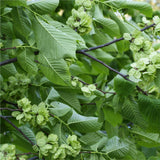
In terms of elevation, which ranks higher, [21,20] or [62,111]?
[21,20]

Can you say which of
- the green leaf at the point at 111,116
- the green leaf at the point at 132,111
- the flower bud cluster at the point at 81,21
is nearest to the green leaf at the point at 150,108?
the green leaf at the point at 132,111

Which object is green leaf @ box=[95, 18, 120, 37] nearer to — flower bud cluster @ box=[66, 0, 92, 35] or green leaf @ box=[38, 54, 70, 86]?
flower bud cluster @ box=[66, 0, 92, 35]

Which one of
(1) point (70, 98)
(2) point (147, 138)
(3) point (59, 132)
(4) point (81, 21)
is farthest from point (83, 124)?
(2) point (147, 138)

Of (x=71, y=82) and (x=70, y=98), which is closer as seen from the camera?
(x=71, y=82)

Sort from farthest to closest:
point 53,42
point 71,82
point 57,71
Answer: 1. point 71,82
2. point 57,71
3. point 53,42

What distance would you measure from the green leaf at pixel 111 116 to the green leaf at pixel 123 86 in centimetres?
20

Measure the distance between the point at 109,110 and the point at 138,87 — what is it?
0.75 ft

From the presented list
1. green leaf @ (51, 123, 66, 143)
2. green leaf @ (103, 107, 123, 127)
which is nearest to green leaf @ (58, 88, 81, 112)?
green leaf @ (103, 107, 123, 127)

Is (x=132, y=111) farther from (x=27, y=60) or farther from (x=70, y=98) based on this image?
(x=27, y=60)

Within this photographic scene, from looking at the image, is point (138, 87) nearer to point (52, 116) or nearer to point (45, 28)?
point (52, 116)

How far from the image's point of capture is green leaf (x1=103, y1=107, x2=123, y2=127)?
1.24 metres

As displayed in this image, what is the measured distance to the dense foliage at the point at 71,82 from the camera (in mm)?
852

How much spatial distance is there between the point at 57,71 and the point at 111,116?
0.44 metres

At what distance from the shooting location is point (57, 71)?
2.96 feet
